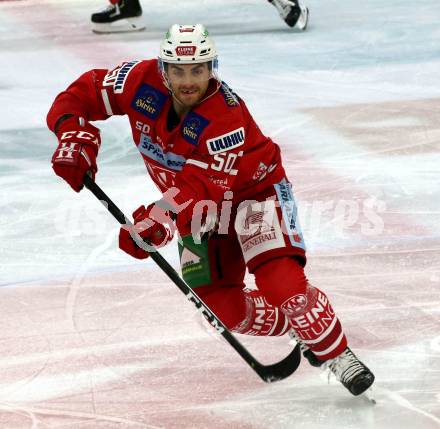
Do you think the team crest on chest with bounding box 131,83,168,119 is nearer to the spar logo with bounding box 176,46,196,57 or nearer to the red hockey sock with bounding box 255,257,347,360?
the spar logo with bounding box 176,46,196,57

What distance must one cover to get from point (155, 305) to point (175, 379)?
65 centimetres

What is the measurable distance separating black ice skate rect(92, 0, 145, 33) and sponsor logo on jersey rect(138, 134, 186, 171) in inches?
220

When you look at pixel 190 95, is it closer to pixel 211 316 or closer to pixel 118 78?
pixel 118 78

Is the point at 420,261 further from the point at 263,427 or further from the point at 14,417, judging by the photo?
the point at 14,417

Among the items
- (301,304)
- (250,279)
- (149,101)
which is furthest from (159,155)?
(250,279)

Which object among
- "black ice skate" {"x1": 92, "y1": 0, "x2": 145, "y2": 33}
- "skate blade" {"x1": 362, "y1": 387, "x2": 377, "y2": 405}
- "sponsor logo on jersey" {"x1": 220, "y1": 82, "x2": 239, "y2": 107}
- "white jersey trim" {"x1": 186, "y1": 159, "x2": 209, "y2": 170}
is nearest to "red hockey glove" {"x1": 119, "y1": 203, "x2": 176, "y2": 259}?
"white jersey trim" {"x1": 186, "y1": 159, "x2": 209, "y2": 170}

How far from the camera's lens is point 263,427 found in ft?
11.3

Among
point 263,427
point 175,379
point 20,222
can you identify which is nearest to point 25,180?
point 20,222

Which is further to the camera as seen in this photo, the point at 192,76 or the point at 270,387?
the point at 270,387

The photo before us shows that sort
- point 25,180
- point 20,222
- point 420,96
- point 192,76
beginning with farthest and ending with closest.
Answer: point 420,96, point 25,180, point 20,222, point 192,76

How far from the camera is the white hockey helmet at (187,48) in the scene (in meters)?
3.38

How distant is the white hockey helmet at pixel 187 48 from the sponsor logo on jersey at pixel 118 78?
0.87 feet

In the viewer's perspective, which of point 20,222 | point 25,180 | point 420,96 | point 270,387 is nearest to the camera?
point 270,387

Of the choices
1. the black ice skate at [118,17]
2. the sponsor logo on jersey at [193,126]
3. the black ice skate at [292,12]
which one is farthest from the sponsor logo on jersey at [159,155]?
the black ice skate at [118,17]
